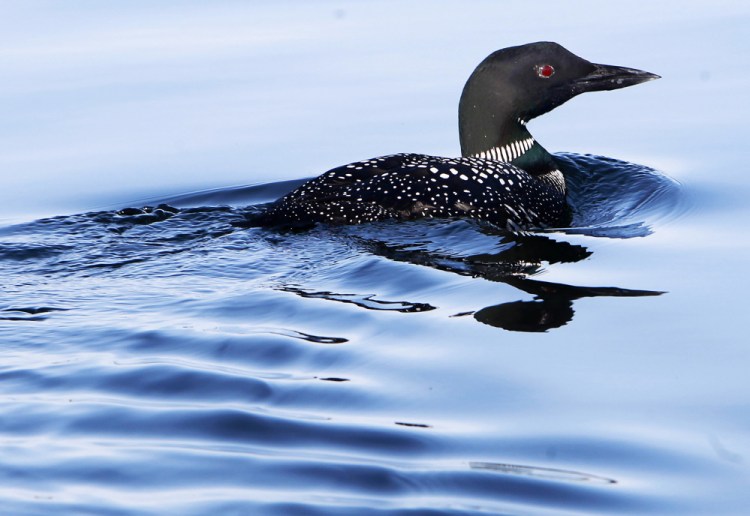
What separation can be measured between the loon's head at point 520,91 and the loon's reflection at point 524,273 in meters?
1.12

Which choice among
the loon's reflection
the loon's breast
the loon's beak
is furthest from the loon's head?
the loon's reflection

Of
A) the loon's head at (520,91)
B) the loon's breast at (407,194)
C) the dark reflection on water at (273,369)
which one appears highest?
the loon's head at (520,91)

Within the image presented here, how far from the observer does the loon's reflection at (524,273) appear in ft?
16.7

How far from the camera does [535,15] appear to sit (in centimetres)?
981

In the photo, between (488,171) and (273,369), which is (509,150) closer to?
(488,171)

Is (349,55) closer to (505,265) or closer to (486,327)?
(505,265)

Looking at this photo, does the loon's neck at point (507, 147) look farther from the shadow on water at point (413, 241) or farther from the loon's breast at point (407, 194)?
the loon's breast at point (407, 194)

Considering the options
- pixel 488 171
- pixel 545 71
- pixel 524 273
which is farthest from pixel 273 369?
pixel 545 71

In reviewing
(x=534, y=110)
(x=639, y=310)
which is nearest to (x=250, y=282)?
(x=639, y=310)

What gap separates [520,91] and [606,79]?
19.6 inches

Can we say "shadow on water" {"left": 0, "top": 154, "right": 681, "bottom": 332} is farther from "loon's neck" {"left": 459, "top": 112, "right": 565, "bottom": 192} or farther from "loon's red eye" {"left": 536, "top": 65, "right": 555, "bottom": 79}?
"loon's red eye" {"left": 536, "top": 65, "right": 555, "bottom": 79}

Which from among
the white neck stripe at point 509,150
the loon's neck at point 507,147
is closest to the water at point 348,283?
the loon's neck at point 507,147

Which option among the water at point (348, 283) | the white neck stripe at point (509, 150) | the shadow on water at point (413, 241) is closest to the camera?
the water at point (348, 283)

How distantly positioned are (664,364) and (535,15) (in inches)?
225
